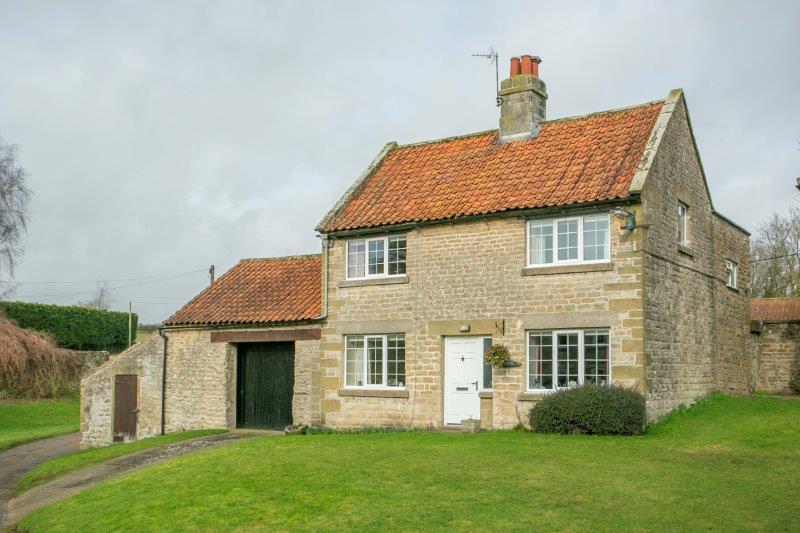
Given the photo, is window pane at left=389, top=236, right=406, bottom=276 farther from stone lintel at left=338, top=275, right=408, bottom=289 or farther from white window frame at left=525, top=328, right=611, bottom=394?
white window frame at left=525, top=328, right=611, bottom=394

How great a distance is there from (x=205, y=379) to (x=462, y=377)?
9065mm

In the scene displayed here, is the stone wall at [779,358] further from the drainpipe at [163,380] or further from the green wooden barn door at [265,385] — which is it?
the drainpipe at [163,380]

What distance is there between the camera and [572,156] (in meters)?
22.6

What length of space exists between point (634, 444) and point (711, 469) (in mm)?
2814

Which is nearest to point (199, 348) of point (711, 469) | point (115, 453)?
point (115, 453)

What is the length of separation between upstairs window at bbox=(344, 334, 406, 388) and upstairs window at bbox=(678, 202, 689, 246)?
787cm

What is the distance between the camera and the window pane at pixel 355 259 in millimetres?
24484

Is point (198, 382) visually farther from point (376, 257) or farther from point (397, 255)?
point (397, 255)

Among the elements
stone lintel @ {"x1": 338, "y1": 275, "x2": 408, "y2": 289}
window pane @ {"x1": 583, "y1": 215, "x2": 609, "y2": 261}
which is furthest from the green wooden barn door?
window pane @ {"x1": 583, "y1": 215, "x2": 609, "y2": 261}

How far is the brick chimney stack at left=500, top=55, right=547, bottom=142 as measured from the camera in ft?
80.5

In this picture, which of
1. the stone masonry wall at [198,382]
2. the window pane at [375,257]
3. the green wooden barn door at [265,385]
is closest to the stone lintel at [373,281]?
the window pane at [375,257]

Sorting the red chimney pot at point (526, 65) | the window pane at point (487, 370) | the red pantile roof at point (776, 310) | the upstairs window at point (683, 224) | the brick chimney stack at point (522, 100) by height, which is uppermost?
the red chimney pot at point (526, 65)

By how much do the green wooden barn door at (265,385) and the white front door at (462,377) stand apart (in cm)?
565

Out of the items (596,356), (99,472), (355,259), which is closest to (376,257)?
(355,259)
